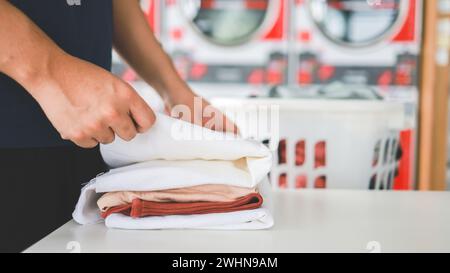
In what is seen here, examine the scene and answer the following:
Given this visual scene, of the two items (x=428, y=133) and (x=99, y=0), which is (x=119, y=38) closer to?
(x=99, y=0)

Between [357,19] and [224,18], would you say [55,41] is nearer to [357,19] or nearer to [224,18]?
[224,18]

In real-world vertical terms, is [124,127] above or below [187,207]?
above

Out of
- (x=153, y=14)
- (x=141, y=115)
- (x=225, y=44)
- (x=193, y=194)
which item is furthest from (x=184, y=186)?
(x=153, y=14)

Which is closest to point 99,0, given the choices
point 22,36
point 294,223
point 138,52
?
point 138,52

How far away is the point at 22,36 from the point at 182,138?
0.83ft

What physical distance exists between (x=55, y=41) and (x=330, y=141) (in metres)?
1.05

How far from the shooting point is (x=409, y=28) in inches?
127

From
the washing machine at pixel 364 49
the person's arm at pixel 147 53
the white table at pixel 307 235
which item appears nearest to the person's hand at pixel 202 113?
the person's arm at pixel 147 53

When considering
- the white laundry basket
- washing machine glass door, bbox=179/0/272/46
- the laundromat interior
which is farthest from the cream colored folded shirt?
washing machine glass door, bbox=179/0/272/46

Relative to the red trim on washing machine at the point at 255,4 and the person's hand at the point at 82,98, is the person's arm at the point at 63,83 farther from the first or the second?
the red trim on washing machine at the point at 255,4

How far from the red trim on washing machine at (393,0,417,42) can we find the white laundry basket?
1643mm

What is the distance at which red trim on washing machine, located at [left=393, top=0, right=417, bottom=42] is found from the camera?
3.21 metres
